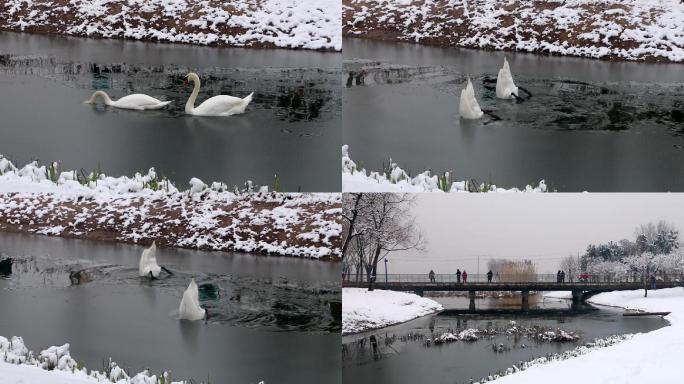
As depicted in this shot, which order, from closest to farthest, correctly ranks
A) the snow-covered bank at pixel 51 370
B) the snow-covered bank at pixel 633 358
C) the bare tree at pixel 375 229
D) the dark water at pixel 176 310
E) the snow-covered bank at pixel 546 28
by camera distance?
the snow-covered bank at pixel 51 370 < the snow-covered bank at pixel 633 358 < the dark water at pixel 176 310 < the bare tree at pixel 375 229 < the snow-covered bank at pixel 546 28

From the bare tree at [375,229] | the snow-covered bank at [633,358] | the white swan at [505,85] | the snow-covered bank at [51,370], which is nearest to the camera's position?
the snow-covered bank at [51,370]

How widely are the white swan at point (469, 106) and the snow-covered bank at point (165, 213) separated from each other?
0.83m

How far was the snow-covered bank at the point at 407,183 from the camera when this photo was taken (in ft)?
16.2

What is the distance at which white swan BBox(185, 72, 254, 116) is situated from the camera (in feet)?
17.3

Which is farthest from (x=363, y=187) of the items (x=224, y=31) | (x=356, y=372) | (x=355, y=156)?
(x=224, y=31)

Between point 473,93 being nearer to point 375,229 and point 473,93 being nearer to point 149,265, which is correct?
point 375,229

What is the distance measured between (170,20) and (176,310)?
179cm

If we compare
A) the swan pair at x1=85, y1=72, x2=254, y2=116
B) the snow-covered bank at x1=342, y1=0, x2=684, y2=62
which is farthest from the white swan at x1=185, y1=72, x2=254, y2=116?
the snow-covered bank at x1=342, y1=0, x2=684, y2=62

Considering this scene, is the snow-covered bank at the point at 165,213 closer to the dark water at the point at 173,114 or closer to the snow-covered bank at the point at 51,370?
the dark water at the point at 173,114

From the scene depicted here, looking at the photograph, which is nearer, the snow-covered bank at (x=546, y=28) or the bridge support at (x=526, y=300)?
the bridge support at (x=526, y=300)

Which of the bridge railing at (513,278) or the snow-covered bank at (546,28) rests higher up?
the snow-covered bank at (546,28)

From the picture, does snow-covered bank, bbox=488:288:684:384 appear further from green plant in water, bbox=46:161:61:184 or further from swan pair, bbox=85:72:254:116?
green plant in water, bbox=46:161:61:184

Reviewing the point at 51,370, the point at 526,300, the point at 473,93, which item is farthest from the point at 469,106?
the point at 51,370

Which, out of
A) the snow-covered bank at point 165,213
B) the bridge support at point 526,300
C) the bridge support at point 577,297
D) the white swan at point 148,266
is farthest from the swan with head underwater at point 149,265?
the bridge support at point 577,297
